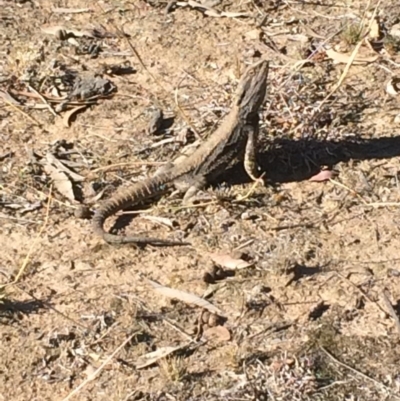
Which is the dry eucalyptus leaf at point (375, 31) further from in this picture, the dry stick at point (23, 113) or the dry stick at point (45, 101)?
the dry stick at point (23, 113)

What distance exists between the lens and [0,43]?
825 centimetres

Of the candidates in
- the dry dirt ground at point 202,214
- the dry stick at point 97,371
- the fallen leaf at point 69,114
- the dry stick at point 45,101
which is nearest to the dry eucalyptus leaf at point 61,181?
the dry dirt ground at point 202,214

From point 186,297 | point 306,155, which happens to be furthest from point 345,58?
point 186,297

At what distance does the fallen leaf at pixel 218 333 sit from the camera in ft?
18.5

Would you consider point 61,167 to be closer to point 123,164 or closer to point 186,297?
point 123,164

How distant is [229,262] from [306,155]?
1.27 m

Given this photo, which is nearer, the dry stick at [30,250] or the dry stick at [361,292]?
the dry stick at [361,292]

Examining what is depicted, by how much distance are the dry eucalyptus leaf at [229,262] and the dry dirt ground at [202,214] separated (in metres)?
0.01

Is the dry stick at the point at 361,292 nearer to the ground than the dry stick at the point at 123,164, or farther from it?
nearer to the ground

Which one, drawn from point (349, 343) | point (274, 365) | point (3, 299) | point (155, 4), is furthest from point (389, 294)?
point (155, 4)

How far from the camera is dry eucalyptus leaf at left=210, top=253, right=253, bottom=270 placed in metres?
6.06

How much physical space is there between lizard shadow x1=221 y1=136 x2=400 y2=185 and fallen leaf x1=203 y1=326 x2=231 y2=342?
1.47 metres

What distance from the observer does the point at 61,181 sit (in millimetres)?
6867

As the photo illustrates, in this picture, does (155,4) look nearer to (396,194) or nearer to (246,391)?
(396,194)
